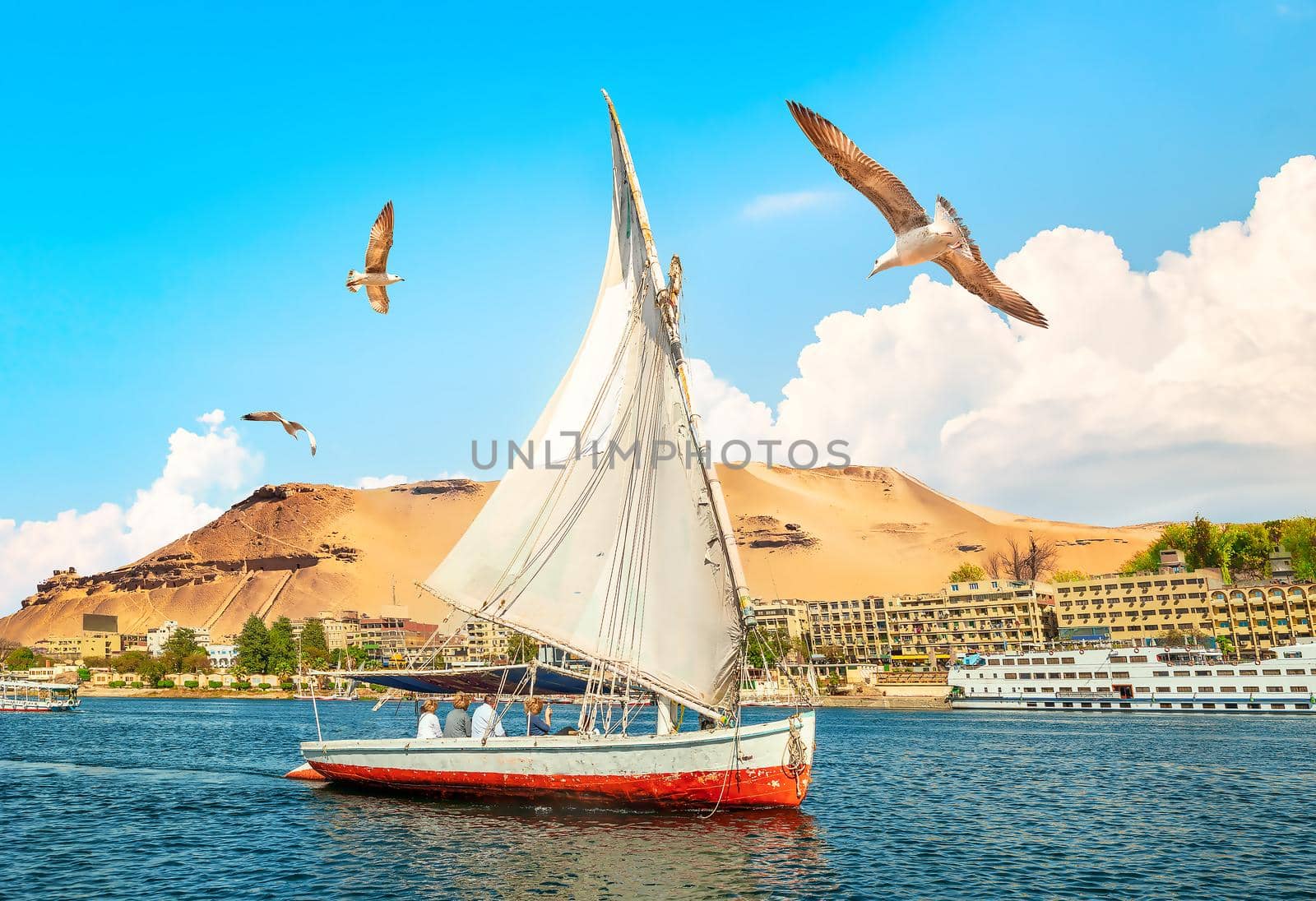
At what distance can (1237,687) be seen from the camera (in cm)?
9044

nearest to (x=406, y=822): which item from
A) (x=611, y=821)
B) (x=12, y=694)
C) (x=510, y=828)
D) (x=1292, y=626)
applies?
(x=510, y=828)

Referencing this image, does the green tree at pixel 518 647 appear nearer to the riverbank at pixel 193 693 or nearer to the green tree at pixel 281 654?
the riverbank at pixel 193 693

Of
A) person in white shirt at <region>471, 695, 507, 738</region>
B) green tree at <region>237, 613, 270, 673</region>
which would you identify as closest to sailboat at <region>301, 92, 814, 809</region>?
person in white shirt at <region>471, 695, 507, 738</region>

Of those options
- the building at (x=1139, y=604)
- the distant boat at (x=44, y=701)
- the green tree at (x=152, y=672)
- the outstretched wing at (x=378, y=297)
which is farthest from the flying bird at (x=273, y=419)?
the green tree at (x=152, y=672)

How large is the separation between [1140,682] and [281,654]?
460ft

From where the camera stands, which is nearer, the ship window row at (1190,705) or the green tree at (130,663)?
the ship window row at (1190,705)

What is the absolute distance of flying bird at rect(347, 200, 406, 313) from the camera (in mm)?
30766

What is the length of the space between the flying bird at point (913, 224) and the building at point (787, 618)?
5887 inches

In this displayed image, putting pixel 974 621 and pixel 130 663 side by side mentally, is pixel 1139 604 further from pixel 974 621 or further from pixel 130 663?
pixel 130 663

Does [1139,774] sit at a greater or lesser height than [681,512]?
lesser

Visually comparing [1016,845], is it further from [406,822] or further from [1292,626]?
[1292,626]

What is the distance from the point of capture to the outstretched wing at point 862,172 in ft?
61.9

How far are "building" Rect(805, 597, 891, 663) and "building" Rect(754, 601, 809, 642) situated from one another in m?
1.28

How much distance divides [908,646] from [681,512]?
435ft
